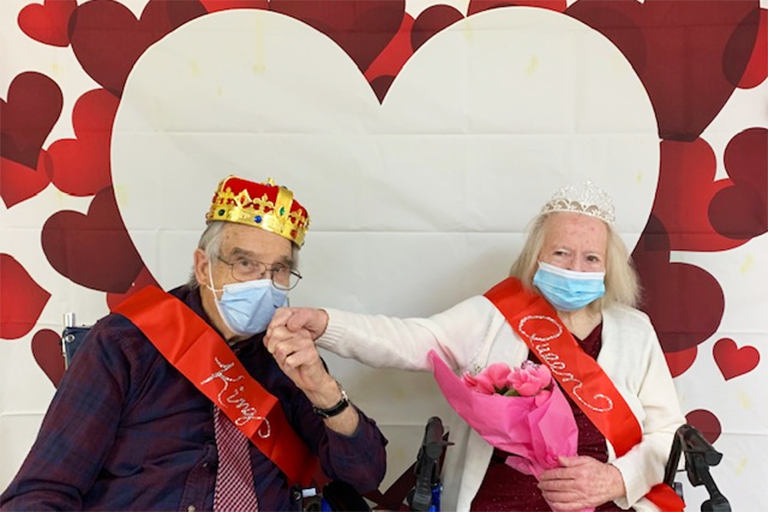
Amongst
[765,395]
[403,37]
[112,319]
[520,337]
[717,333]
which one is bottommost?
[765,395]

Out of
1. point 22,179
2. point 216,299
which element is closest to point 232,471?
point 216,299

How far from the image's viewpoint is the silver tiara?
5.63 feet

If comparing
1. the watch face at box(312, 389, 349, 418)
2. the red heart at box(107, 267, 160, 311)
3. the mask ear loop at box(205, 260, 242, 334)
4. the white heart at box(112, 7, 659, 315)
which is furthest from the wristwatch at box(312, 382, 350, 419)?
the red heart at box(107, 267, 160, 311)

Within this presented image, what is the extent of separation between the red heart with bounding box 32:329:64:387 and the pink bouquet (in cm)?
122

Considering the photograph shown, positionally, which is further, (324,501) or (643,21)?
(643,21)

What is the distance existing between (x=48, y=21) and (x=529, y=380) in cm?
170

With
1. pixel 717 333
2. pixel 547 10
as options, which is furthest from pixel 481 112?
pixel 717 333

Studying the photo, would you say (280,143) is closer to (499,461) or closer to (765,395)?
(499,461)

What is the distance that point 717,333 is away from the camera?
6.53ft

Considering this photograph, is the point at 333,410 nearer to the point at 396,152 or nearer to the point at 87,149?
the point at 396,152

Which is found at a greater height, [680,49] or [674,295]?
[680,49]

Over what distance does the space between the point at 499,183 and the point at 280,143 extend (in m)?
0.65

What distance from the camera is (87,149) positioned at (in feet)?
6.67

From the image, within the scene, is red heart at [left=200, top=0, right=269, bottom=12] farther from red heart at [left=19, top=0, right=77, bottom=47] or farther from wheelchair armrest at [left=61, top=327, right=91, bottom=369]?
wheelchair armrest at [left=61, top=327, right=91, bottom=369]
